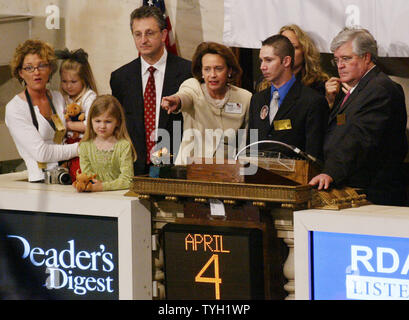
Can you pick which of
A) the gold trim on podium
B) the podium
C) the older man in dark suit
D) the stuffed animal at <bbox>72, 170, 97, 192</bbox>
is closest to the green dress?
the stuffed animal at <bbox>72, 170, 97, 192</bbox>

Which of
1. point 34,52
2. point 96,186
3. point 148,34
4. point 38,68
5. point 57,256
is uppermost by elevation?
point 148,34

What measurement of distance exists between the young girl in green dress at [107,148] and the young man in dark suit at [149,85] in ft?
2.50

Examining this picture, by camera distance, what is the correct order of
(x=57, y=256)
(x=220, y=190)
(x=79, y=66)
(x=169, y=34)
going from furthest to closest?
(x=169, y=34) → (x=79, y=66) → (x=57, y=256) → (x=220, y=190)

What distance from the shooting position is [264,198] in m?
4.59

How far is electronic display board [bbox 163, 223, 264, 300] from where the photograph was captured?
184 inches

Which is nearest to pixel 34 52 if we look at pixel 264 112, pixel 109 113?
pixel 109 113

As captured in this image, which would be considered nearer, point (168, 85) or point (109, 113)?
point (109, 113)

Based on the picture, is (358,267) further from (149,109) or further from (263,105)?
(149,109)

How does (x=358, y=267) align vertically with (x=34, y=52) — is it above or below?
below

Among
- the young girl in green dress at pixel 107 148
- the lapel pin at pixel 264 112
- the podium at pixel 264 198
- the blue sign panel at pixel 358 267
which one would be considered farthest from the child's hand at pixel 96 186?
the blue sign panel at pixel 358 267

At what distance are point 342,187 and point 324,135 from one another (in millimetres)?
536

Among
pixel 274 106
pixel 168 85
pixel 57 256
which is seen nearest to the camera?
pixel 57 256

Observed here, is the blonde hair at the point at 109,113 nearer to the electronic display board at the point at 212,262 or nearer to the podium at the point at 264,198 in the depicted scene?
the podium at the point at 264,198

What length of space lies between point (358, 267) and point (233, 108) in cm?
152
